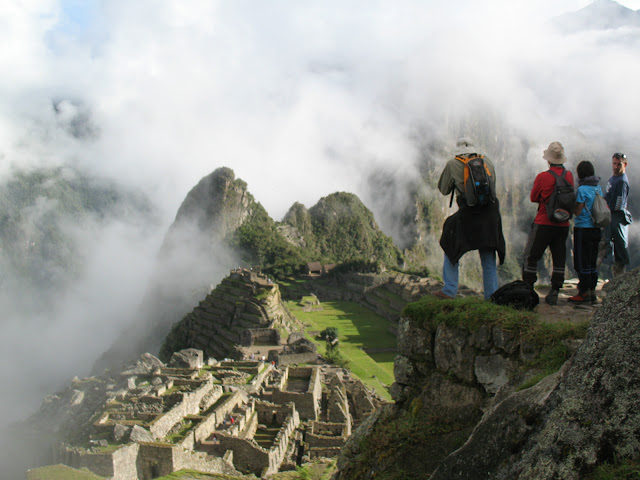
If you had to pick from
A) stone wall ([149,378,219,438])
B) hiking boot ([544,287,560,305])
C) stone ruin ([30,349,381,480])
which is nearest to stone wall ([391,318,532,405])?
hiking boot ([544,287,560,305])

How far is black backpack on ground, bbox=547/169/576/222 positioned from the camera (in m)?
5.32

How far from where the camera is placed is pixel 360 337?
117ft

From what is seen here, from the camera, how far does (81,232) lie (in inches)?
4119

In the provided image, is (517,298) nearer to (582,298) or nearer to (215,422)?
(582,298)

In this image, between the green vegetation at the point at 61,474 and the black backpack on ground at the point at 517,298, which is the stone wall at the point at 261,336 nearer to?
the green vegetation at the point at 61,474

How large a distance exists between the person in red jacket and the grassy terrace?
16.2m

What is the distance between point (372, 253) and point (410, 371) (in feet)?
266

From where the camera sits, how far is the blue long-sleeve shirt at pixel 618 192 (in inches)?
269

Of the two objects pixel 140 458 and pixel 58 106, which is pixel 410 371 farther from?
pixel 58 106

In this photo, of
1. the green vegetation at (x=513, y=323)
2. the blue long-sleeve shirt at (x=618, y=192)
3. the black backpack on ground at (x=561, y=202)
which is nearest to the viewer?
the green vegetation at (x=513, y=323)

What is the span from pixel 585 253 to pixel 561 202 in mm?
803

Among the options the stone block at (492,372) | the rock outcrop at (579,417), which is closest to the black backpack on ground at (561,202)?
the stone block at (492,372)

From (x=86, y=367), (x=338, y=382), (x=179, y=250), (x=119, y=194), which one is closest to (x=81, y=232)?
(x=119, y=194)

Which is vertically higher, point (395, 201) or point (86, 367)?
point (395, 201)
